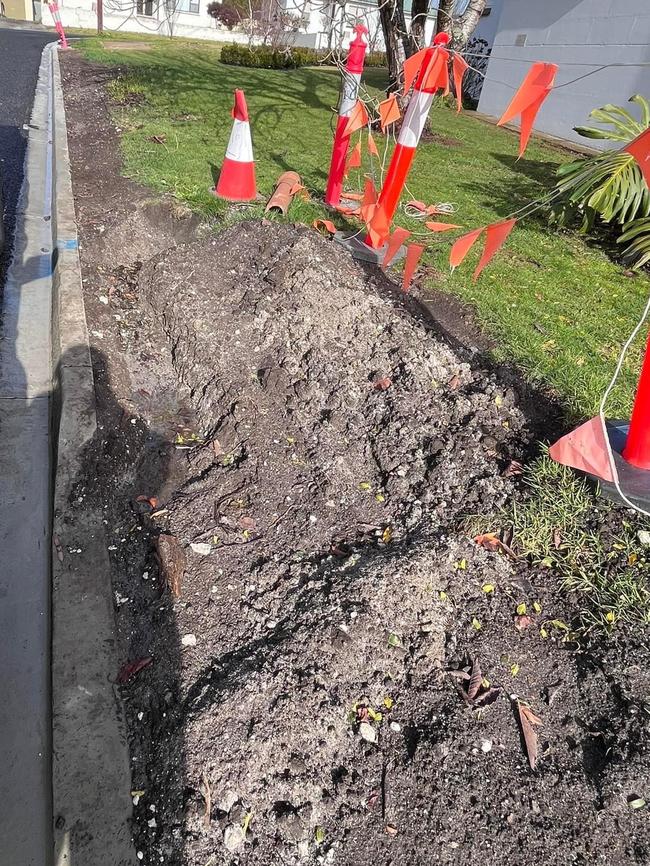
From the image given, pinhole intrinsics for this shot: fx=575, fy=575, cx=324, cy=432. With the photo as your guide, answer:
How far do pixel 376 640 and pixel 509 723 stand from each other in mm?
517

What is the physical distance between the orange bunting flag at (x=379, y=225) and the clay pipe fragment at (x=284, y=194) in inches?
38.1

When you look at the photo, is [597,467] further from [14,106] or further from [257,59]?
[257,59]

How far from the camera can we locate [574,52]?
11211 mm

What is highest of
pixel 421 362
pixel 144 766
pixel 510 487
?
pixel 421 362

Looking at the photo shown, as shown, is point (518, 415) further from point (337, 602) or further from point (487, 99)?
point (487, 99)

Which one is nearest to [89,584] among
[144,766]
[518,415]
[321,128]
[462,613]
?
[144,766]

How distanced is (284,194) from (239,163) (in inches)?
21.0

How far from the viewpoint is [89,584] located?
237 cm

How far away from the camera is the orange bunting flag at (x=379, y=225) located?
4.15 meters

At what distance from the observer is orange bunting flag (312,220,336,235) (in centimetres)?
462

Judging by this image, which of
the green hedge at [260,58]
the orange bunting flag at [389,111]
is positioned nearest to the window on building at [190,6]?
the green hedge at [260,58]

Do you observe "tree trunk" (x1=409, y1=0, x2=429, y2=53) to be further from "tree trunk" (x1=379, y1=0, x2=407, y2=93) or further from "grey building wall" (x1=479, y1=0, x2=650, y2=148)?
"grey building wall" (x1=479, y1=0, x2=650, y2=148)

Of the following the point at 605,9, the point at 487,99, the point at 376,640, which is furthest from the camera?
the point at 487,99

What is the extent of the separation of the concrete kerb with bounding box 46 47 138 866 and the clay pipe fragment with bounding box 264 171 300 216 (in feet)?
7.29
